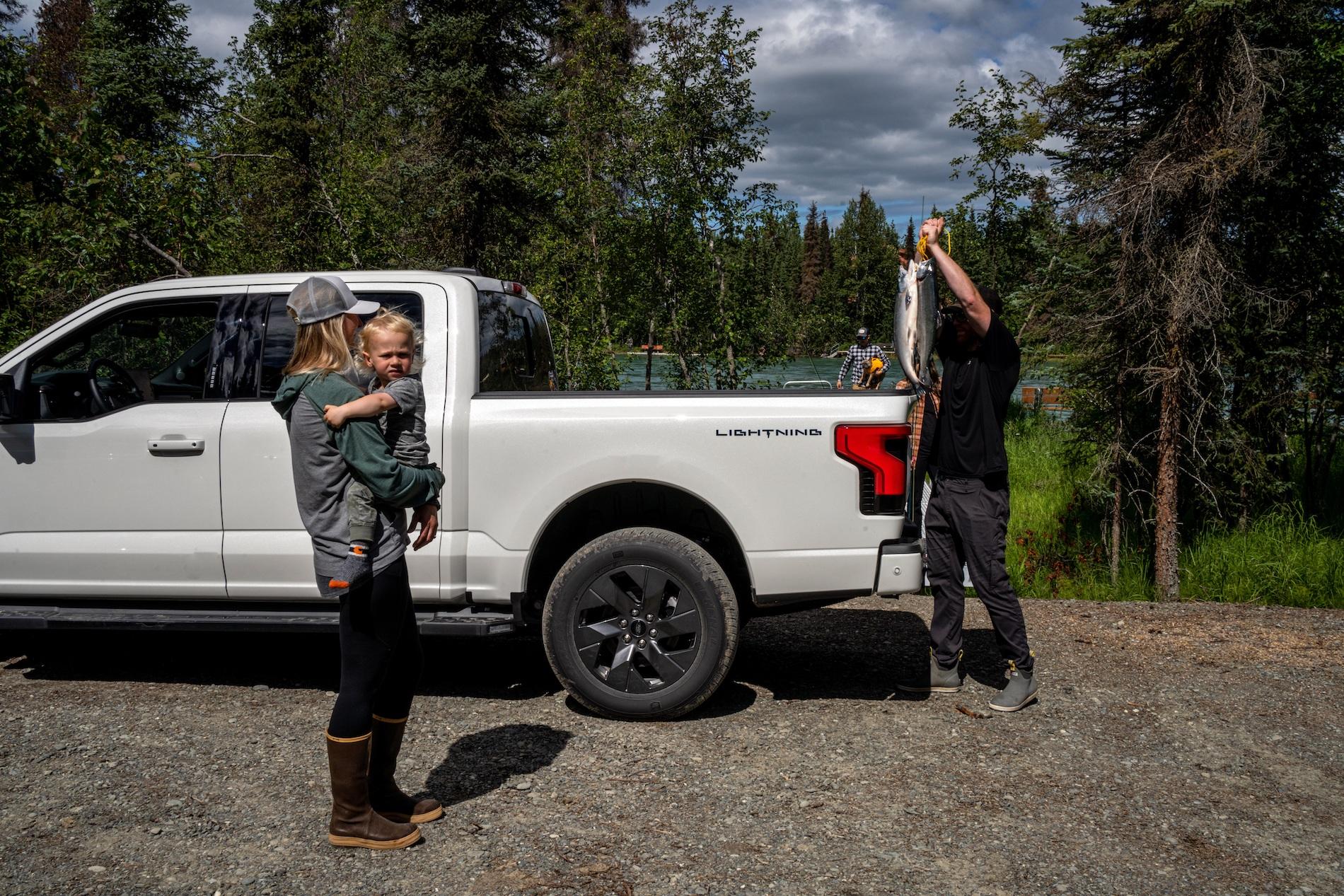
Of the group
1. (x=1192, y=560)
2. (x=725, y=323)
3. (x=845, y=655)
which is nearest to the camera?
(x=845, y=655)

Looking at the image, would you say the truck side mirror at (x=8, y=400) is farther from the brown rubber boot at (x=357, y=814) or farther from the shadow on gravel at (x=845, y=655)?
the shadow on gravel at (x=845, y=655)

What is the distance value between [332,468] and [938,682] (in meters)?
3.35

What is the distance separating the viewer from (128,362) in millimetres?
5426

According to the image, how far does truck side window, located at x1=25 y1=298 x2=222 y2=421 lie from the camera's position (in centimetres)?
513

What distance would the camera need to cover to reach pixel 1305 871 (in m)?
3.42

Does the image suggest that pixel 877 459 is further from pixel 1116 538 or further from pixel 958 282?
pixel 1116 538

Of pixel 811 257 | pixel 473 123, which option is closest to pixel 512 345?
pixel 473 123

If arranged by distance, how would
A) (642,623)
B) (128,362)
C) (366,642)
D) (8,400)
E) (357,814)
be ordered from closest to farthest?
(366,642) < (357,814) < (642,623) < (8,400) < (128,362)

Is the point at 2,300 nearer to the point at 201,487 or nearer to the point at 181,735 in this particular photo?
the point at 201,487

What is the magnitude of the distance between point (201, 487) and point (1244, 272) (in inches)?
320

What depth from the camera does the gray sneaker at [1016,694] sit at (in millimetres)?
5004

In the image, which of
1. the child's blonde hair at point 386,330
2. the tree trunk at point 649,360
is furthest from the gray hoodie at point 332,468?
the tree trunk at point 649,360

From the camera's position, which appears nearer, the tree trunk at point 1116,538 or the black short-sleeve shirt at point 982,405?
the black short-sleeve shirt at point 982,405

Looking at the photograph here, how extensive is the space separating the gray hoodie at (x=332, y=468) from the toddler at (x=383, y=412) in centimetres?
3
